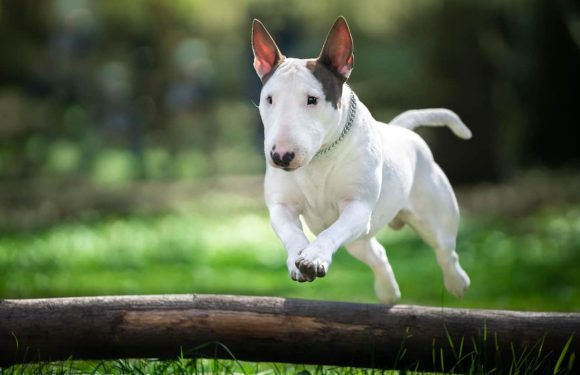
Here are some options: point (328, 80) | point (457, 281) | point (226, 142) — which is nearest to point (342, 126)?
point (328, 80)

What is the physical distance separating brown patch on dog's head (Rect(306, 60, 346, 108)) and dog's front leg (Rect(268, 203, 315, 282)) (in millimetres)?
610

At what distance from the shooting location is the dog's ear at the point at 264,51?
166 inches

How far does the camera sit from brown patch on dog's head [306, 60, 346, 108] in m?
4.07

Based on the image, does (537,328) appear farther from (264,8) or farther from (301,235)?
(264,8)

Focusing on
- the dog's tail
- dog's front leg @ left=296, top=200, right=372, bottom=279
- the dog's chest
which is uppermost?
the dog's tail

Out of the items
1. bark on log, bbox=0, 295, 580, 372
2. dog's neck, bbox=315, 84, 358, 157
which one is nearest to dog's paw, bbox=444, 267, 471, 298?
bark on log, bbox=0, 295, 580, 372

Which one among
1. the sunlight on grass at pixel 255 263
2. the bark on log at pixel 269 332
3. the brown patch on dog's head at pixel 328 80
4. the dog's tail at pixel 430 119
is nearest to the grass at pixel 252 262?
the sunlight on grass at pixel 255 263

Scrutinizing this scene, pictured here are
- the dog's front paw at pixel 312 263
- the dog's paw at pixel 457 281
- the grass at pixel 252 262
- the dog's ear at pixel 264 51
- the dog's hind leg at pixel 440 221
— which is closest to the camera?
the dog's front paw at pixel 312 263

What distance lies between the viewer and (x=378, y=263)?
17.0 feet

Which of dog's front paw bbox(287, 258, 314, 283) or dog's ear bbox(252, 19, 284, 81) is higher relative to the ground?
dog's ear bbox(252, 19, 284, 81)

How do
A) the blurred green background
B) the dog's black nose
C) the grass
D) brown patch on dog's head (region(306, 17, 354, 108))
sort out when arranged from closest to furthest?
the dog's black nose → brown patch on dog's head (region(306, 17, 354, 108)) → the grass → the blurred green background

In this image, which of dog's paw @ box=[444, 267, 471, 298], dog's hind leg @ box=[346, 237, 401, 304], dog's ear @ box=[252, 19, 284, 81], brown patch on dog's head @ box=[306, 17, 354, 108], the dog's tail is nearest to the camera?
brown patch on dog's head @ box=[306, 17, 354, 108]

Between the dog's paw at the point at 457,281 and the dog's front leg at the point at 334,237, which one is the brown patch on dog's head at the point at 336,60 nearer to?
the dog's front leg at the point at 334,237

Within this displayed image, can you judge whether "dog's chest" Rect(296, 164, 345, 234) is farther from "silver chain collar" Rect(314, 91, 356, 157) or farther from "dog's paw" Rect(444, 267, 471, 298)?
"dog's paw" Rect(444, 267, 471, 298)
